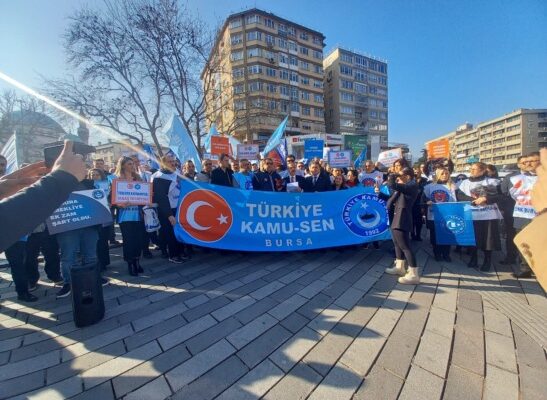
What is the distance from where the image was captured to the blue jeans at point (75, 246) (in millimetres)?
3572

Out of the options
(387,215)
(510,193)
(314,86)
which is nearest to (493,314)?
(387,215)

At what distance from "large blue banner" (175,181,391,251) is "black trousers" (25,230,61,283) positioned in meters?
2.01

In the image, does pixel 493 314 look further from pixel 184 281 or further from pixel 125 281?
pixel 125 281

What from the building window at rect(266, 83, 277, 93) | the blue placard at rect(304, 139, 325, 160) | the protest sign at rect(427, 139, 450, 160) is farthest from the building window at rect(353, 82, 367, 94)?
the blue placard at rect(304, 139, 325, 160)

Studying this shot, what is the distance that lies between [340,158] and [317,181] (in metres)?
3.85

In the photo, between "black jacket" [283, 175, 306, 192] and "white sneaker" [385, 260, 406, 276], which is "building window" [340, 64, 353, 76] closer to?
"black jacket" [283, 175, 306, 192]

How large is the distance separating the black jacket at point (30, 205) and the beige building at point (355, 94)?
57671 mm

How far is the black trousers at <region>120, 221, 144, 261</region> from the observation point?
4.17 meters

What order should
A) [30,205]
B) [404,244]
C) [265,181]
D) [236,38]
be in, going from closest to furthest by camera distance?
[30,205] → [404,244] → [265,181] → [236,38]

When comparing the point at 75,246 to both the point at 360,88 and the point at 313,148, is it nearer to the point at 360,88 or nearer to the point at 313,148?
the point at 313,148

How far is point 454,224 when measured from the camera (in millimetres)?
4602

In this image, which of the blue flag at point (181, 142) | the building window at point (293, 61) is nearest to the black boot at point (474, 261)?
the blue flag at point (181, 142)

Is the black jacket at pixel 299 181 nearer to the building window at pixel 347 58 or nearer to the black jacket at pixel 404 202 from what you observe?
the black jacket at pixel 404 202

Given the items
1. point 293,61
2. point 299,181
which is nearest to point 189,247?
point 299,181
